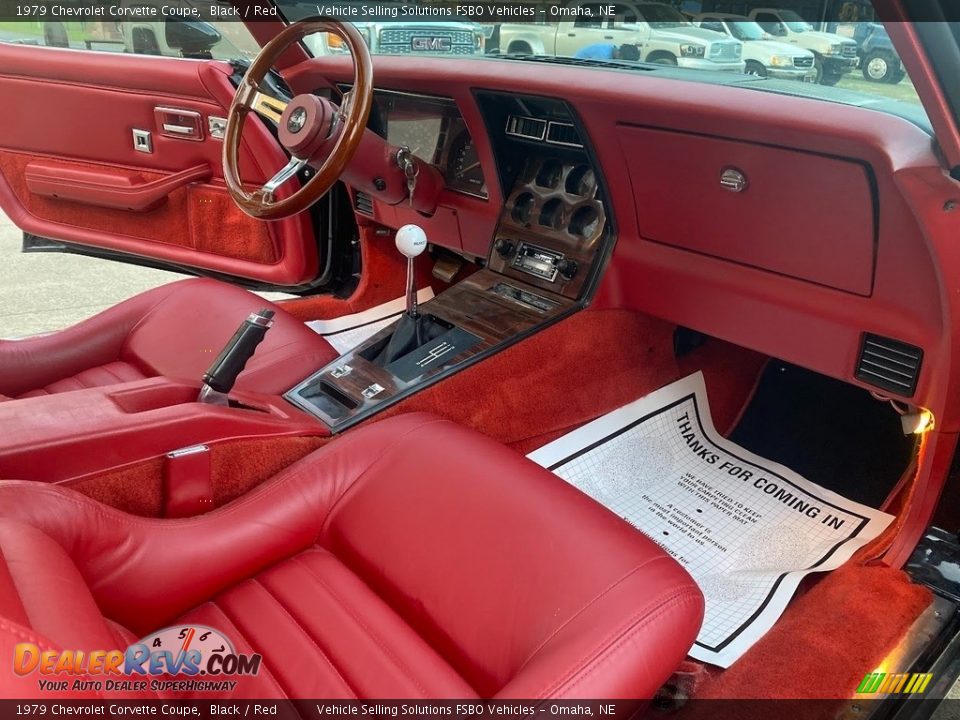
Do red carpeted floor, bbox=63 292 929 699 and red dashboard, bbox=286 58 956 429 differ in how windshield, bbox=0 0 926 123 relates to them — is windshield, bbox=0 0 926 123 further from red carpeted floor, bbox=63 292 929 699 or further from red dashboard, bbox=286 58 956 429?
red carpeted floor, bbox=63 292 929 699

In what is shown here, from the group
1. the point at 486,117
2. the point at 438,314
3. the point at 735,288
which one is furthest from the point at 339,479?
the point at 486,117

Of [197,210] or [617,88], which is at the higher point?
[617,88]

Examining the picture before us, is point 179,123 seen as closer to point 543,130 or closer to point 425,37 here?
point 425,37

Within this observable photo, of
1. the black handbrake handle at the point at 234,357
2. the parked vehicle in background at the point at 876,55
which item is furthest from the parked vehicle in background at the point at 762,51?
the black handbrake handle at the point at 234,357

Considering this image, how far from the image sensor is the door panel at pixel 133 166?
7.27 ft

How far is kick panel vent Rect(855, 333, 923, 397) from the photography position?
136 centimetres

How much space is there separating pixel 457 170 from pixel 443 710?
1.55 meters

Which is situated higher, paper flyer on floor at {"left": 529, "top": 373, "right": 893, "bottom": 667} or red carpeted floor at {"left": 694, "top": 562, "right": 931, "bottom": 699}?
red carpeted floor at {"left": 694, "top": 562, "right": 931, "bottom": 699}

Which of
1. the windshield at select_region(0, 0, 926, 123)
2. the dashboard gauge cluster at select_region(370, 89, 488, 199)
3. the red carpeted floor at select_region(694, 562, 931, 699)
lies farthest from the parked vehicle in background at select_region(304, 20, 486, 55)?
the red carpeted floor at select_region(694, 562, 931, 699)

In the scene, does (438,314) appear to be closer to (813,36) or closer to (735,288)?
(735,288)

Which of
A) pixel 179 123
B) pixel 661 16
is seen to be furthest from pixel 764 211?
pixel 179 123

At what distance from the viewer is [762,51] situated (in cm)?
148

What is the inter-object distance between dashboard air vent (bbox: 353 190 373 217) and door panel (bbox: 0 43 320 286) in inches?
6.4

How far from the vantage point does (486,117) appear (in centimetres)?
188
